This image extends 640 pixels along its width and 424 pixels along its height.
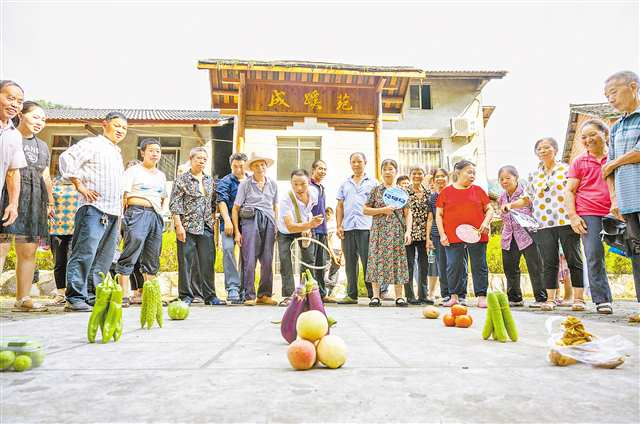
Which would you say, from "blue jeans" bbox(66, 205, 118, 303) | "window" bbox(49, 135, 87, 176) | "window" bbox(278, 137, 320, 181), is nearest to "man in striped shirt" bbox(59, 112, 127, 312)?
"blue jeans" bbox(66, 205, 118, 303)

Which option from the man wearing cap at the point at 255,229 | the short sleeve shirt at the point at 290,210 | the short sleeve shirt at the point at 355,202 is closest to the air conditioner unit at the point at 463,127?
the short sleeve shirt at the point at 355,202

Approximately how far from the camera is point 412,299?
575 cm

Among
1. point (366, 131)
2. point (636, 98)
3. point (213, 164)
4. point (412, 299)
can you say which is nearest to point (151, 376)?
point (636, 98)

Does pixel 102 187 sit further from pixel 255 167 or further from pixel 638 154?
pixel 638 154

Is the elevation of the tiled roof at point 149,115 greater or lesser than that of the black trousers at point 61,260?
greater

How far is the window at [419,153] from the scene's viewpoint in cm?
1731

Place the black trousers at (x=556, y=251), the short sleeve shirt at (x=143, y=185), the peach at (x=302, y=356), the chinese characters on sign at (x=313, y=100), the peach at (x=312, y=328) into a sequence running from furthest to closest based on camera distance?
the chinese characters on sign at (x=313, y=100) → the short sleeve shirt at (x=143, y=185) → the black trousers at (x=556, y=251) → the peach at (x=312, y=328) → the peach at (x=302, y=356)

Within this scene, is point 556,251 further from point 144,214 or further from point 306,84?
point 306,84

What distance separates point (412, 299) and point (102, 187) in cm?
384

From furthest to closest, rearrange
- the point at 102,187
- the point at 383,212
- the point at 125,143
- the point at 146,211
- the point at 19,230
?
the point at 125,143 < the point at 383,212 < the point at 146,211 < the point at 102,187 < the point at 19,230

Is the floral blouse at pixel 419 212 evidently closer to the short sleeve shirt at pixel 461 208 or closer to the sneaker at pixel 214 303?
the short sleeve shirt at pixel 461 208

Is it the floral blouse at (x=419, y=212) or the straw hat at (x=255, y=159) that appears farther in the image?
the floral blouse at (x=419, y=212)

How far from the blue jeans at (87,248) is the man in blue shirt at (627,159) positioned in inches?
180

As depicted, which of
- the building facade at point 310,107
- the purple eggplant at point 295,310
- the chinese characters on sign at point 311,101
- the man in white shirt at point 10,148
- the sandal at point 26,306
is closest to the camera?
the purple eggplant at point 295,310
